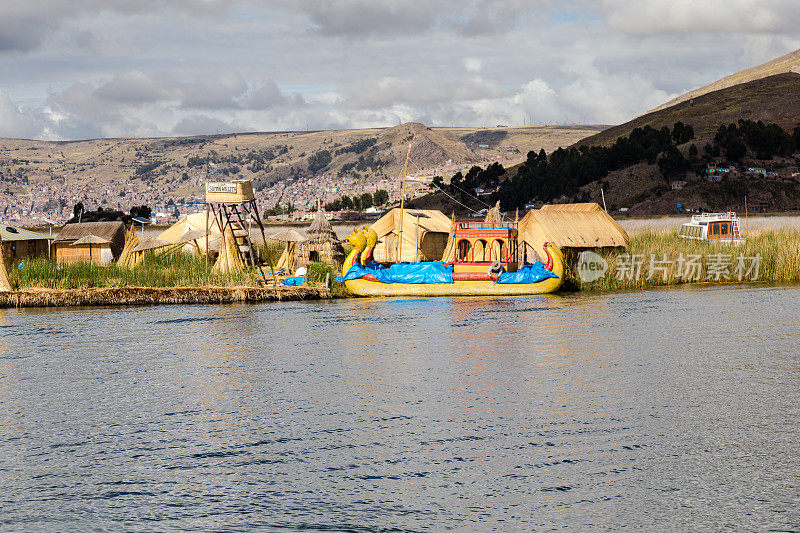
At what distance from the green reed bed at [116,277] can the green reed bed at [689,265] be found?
657 inches

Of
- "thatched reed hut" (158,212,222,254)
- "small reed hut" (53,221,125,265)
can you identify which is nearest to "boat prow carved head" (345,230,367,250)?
"thatched reed hut" (158,212,222,254)

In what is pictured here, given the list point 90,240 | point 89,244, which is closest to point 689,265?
point 90,240

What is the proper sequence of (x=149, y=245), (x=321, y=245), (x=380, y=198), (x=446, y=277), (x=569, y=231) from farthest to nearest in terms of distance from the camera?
(x=380, y=198) < (x=321, y=245) < (x=149, y=245) < (x=569, y=231) < (x=446, y=277)

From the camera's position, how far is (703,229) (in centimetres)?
5119

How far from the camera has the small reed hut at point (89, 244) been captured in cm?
5644

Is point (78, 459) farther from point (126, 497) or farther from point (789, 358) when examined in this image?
point (789, 358)

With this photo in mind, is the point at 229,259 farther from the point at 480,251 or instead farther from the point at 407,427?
the point at 407,427

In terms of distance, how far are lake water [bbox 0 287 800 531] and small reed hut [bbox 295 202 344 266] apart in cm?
1883

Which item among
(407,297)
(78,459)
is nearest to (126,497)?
(78,459)

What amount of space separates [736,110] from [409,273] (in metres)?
127

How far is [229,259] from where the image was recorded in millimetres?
41781

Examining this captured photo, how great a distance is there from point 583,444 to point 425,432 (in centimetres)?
289

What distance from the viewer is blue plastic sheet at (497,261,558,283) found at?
132 feet

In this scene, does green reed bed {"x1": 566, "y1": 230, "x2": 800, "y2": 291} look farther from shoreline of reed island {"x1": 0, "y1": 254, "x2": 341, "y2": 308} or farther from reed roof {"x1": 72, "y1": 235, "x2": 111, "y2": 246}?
reed roof {"x1": 72, "y1": 235, "x2": 111, "y2": 246}
